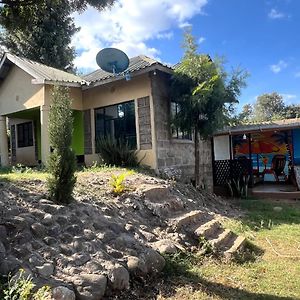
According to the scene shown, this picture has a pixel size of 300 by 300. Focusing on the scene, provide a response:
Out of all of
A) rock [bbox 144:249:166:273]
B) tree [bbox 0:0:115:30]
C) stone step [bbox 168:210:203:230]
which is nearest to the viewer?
rock [bbox 144:249:166:273]

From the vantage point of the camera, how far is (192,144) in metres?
13.9

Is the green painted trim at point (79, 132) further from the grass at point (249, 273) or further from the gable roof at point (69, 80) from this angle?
the grass at point (249, 273)

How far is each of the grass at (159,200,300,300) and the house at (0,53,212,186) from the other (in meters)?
4.80

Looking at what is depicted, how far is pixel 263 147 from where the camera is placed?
62.5 feet

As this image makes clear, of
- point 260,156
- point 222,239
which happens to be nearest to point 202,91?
point 222,239

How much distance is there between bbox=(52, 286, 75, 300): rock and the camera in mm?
3629

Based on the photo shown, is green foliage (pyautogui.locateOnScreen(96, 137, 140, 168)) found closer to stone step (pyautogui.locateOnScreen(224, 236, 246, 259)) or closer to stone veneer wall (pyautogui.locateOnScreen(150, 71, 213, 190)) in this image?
stone veneer wall (pyautogui.locateOnScreen(150, 71, 213, 190))

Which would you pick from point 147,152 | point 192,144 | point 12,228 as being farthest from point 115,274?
point 192,144

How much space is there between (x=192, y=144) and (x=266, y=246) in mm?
7263

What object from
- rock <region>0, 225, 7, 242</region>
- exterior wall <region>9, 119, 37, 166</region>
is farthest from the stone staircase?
exterior wall <region>9, 119, 37, 166</region>

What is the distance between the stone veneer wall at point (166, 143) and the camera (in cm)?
1173

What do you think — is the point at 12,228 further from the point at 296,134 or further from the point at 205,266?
the point at 296,134

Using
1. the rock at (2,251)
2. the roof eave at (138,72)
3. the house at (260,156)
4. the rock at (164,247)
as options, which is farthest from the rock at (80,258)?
the house at (260,156)

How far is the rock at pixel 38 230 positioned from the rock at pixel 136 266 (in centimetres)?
127
